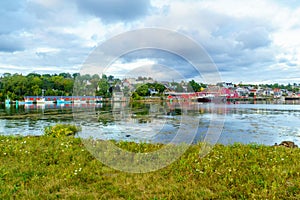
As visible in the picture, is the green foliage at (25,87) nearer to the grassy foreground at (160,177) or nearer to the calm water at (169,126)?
the calm water at (169,126)

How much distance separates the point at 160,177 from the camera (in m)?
5.66

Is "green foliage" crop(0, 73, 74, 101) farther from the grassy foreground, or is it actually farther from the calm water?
the grassy foreground

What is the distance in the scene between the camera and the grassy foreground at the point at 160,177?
15.5 feet

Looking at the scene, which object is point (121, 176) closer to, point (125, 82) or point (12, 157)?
point (12, 157)

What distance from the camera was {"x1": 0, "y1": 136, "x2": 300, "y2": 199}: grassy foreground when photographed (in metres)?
4.72

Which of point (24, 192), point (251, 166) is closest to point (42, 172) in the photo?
point (24, 192)

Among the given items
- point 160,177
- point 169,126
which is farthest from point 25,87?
point 160,177

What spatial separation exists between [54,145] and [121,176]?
12.2 ft

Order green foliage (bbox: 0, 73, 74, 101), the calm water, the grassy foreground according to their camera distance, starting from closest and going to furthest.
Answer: the grassy foreground
the calm water
green foliage (bbox: 0, 73, 74, 101)

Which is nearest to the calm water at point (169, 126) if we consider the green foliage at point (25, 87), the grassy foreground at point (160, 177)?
the grassy foreground at point (160, 177)

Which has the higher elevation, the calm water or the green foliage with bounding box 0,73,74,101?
the green foliage with bounding box 0,73,74,101

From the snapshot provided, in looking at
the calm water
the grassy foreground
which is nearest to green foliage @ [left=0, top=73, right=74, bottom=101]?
the calm water

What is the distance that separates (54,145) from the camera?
8.48m

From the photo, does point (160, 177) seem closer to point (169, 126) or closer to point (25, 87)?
point (169, 126)
